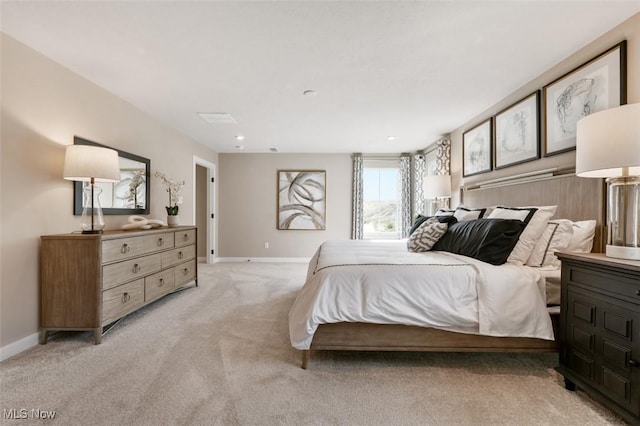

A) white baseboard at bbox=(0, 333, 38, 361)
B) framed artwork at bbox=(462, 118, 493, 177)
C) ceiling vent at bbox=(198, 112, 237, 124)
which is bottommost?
white baseboard at bbox=(0, 333, 38, 361)

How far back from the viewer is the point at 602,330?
60.0 inches

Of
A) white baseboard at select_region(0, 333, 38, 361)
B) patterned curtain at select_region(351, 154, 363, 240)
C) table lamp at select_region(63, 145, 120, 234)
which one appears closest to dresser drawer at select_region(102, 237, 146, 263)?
table lamp at select_region(63, 145, 120, 234)

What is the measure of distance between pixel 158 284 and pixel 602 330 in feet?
12.2

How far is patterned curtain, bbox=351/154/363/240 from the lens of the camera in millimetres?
6051

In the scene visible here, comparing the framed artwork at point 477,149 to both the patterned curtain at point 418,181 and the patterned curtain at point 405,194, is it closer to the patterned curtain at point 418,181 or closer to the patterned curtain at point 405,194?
the patterned curtain at point 418,181

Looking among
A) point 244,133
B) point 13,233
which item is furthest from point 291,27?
point 244,133

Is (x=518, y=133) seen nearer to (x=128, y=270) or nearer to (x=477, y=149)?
(x=477, y=149)

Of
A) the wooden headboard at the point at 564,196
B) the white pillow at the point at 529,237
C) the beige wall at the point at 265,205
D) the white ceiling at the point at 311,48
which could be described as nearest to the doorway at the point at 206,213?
the beige wall at the point at 265,205

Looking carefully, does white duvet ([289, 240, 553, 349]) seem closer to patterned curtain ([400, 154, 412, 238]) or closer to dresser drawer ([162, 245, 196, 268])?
dresser drawer ([162, 245, 196, 268])

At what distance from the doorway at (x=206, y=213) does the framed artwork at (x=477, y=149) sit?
4738 millimetres

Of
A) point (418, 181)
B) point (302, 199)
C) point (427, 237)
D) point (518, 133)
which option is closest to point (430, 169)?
point (418, 181)

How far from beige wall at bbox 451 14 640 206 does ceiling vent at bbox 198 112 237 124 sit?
3335 millimetres

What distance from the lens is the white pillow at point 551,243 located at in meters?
2.07

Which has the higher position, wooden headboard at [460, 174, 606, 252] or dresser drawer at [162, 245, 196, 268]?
wooden headboard at [460, 174, 606, 252]
